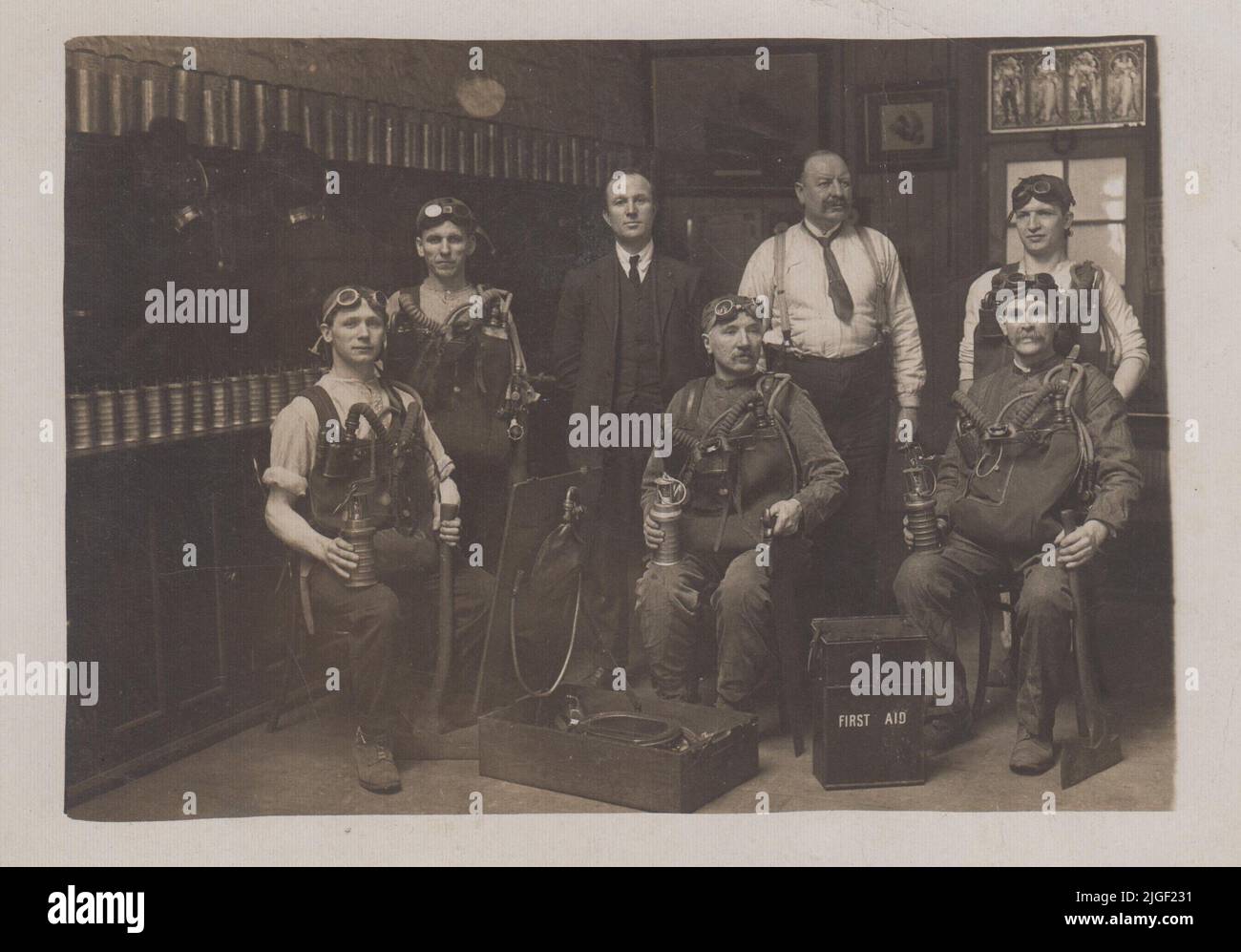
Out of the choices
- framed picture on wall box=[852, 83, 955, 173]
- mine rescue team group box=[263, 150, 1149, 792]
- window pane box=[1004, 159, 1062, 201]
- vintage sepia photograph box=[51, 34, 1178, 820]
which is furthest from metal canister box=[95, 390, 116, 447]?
window pane box=[1004, 159, 1062, 201]

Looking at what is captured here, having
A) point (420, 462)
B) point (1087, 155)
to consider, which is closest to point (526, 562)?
point (420, 462)

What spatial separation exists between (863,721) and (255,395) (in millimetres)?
2274

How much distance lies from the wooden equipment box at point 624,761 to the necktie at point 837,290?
1438 mm

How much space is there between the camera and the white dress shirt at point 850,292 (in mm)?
4848

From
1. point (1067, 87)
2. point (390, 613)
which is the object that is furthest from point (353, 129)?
point (1067, 87)

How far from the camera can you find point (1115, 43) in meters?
4.71

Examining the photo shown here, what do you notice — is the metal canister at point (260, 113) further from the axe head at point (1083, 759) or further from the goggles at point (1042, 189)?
the axe head at point (1083, 759)

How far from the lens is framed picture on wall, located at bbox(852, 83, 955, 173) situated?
4.80 meters

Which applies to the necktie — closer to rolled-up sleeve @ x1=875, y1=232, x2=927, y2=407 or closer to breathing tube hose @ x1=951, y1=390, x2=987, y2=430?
rolled-up sleeve @ x1=875, y1=232, x2=927, y2=407

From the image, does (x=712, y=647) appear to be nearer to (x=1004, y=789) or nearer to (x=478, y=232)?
(x=1004, y=789)

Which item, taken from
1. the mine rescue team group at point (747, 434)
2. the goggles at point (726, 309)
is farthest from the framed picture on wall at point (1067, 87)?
the goggles at point (726, 309)

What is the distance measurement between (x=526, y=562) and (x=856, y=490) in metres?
1.18

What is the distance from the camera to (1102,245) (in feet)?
15.9

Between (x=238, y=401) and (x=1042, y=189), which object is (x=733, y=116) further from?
(x=238, y=401)
